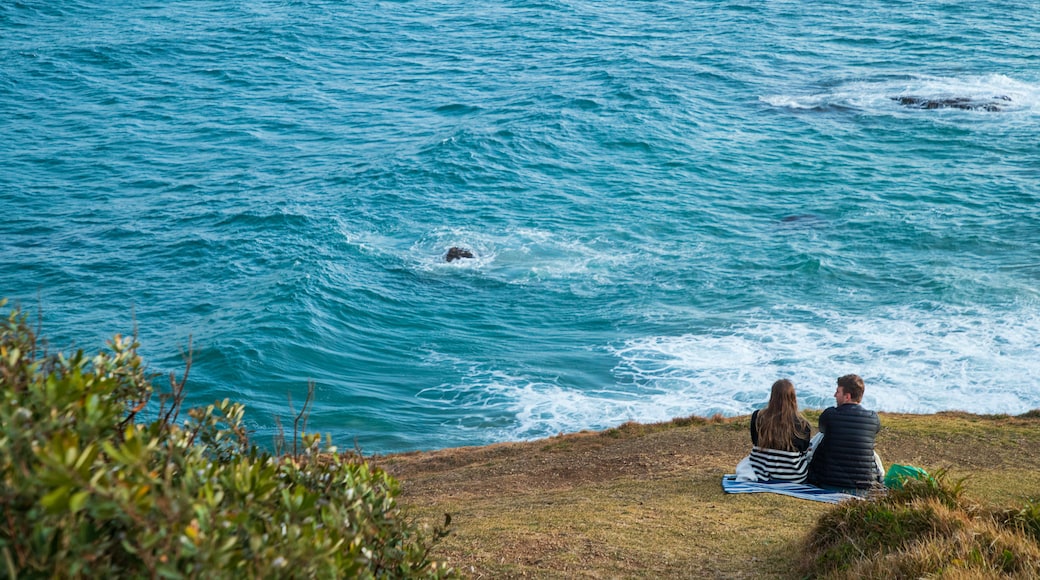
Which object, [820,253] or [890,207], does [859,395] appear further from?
[890,207]

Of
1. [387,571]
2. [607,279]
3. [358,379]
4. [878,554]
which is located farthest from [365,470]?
[607,279]

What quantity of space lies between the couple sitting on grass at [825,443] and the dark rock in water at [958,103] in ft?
121

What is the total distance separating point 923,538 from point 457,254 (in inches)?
933

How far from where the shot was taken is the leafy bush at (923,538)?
23.1 ft

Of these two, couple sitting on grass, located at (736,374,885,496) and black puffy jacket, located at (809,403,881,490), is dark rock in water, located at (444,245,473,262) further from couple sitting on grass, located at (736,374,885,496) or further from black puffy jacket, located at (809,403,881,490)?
black puffy jacket, located at (809,403,881,490)

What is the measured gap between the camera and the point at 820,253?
30188 millimetres

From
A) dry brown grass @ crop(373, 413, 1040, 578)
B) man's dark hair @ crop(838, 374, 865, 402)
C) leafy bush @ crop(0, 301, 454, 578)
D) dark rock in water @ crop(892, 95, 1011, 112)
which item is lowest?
dry brown grass @ crop(373, 413, 1040, 578)

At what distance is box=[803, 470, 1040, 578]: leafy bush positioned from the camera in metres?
7.04

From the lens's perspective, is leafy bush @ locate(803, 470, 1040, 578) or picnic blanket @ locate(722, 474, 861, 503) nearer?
leafy bush @ locate(803, 470, 1040, 578)

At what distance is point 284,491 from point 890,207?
33097 millimetres

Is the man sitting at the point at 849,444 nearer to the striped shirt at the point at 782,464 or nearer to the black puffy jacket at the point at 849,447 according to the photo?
the black puffy jacket at the point at 849,447

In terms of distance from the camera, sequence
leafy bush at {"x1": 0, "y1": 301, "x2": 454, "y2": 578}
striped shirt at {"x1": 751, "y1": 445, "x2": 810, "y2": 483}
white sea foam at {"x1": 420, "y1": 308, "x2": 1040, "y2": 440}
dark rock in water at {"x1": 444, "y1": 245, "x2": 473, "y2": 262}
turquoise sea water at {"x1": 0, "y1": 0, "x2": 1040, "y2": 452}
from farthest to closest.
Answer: dark rock in water at {"x1": 444, "y1": 245, "x2": 473, "y2": 262}
turquoise sea water at {"x1": 0, "y1": 0, "x2": 1040, "y2": 452}
white sea foam at {"x1": 420, "y1": 308, "x2": 1040, "y2": 440}
striped shirt at {"x1": 751, "y1": 445, "x2": 810, "y2": 483}
leafy bush at {"x1": 0, "y1": 301, "x2": 454, "y2": 578}

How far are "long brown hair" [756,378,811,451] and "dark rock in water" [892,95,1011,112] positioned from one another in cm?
3710

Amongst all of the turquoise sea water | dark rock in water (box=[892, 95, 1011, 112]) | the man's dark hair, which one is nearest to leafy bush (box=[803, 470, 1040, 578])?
the man's dark hair
